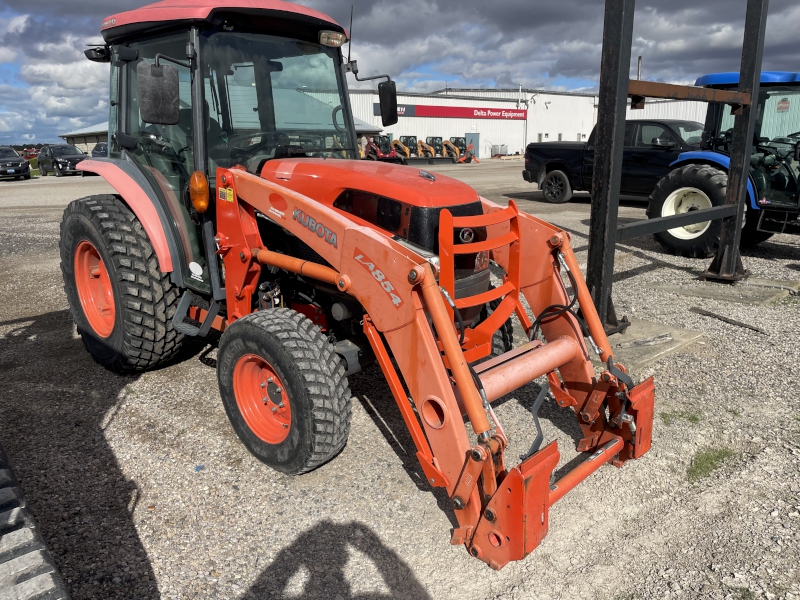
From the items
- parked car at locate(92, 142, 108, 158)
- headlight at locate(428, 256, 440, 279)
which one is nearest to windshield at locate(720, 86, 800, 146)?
headlight at locate(428, 256, 440, 279)

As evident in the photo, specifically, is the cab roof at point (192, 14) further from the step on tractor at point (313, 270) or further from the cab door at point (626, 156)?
the cab door at point (626, 156)

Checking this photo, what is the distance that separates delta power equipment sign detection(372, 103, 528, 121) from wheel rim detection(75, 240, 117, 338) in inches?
1522

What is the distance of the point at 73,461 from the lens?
3.30 m

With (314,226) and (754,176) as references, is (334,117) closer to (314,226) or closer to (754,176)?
(314,226)

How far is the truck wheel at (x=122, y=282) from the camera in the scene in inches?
155

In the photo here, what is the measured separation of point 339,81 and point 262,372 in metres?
2.12

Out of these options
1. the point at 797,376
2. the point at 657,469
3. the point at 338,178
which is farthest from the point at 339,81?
the point at 797,376

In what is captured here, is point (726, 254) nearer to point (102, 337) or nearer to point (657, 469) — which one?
point (657, 469)

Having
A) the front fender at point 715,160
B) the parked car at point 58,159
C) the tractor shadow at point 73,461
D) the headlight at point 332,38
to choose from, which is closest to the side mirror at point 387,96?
the headlight at point 332,38

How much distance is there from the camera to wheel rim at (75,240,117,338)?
4539 mm

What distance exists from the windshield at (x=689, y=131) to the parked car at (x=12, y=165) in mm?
24934

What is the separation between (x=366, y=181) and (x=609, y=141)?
7.33 ft

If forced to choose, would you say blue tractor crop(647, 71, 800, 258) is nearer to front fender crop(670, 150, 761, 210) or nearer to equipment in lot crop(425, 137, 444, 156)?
front fender crop(670, 150, 761, 210)

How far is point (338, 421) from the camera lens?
290 centimetres
